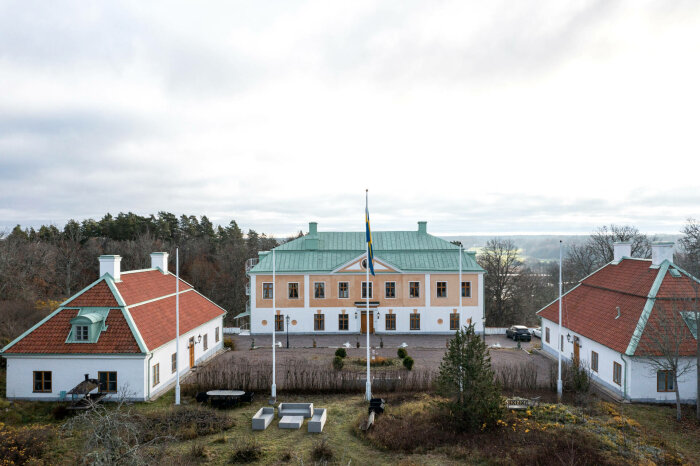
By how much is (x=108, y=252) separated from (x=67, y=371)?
4191 cm

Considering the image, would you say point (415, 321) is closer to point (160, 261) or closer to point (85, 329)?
point (160, 261)

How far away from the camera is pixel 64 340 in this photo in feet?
63.4

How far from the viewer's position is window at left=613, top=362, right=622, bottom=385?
19.4 m

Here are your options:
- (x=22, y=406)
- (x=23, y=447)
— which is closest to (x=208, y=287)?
(x=22, y=406)

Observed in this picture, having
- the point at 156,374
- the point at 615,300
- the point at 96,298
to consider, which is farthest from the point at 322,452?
the point at 615,300

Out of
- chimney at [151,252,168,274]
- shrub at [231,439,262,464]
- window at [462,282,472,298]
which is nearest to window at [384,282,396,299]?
window at [462,282,472,298]

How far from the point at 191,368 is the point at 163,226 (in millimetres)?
47523

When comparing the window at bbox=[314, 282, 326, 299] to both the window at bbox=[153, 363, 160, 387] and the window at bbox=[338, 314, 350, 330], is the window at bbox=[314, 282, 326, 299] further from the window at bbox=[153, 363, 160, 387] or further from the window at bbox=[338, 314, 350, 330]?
the window at bbox=[153, 363, 160, 387]

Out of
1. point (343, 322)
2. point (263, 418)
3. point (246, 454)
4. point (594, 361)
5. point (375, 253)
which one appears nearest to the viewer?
point (246, 454)

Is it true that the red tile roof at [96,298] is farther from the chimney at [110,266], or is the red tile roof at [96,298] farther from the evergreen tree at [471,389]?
the evergreen tree at [471,389]

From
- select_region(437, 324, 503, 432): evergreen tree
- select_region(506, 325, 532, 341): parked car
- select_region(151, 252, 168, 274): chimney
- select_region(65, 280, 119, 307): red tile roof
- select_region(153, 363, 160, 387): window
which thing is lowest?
select_region(506, 325, 532, 341): parked car

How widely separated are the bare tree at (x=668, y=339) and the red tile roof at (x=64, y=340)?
22288 mm

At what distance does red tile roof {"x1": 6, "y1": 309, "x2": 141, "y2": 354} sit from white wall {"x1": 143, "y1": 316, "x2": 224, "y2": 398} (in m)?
1.43

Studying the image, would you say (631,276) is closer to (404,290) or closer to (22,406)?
(404,290)
